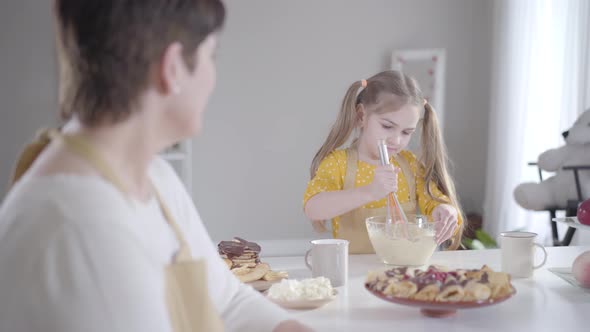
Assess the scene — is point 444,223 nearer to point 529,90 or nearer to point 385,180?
point 385,180

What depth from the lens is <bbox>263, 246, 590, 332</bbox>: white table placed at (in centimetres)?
113

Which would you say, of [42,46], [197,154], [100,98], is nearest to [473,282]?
[100,98]

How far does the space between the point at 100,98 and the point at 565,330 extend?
0.85 meters

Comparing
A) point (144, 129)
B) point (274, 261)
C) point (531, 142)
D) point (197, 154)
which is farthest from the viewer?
point (197, 154)

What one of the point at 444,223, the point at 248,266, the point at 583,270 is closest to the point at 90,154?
the point at 248,266

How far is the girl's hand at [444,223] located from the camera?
1754mm

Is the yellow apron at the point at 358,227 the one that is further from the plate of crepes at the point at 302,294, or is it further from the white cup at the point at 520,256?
the plate of crepes at the point at 302,294

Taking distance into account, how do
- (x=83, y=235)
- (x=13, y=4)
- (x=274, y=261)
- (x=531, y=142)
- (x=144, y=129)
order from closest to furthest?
(x=83, y=235) → (x=144, y=129) → (x=274, y=261) → (x=531, y=142) → (x=13, y=4)

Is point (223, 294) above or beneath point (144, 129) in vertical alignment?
beneath

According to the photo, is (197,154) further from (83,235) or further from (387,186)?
(83,235)

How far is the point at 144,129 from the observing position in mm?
789

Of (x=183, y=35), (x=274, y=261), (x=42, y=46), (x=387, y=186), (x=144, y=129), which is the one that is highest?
(x=42, y=46)

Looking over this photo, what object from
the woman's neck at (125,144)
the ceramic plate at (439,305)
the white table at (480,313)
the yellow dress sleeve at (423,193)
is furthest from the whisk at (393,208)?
the woman's neck at (125,144)

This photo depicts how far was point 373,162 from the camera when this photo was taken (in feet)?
7.39
